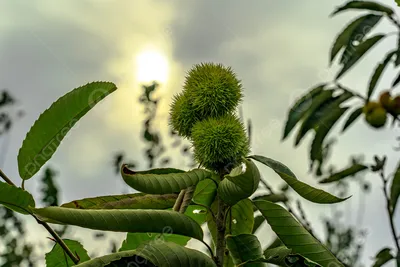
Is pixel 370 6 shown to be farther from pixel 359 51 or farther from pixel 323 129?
pixel 323 129

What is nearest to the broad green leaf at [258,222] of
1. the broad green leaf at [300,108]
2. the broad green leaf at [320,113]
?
the broad green leaf at [300,108]

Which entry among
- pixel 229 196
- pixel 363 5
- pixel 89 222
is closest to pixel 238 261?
pixel 229 196

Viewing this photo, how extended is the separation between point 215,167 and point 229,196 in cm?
23

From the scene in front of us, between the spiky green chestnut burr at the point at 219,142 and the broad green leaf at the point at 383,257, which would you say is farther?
the broad green leaf at the point at 383,257

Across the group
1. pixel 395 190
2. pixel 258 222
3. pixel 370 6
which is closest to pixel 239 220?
pixel 258 222

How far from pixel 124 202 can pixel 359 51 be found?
5.17 ft

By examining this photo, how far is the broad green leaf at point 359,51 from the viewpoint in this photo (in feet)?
7.55

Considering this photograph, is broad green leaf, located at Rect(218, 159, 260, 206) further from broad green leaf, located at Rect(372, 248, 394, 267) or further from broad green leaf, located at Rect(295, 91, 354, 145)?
broad green leaf, located at Rect(372, 248, 394, 267)

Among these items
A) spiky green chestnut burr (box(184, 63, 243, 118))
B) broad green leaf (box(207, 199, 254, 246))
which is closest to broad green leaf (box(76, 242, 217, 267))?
broad green leaf (box(207, 199, 254, 246))

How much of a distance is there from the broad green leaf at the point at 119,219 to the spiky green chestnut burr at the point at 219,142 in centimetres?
24

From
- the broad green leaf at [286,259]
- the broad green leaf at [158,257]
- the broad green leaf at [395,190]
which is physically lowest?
the broad green leaf at [286,259]

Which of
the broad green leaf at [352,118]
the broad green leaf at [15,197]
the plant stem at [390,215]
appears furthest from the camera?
the broad green leaf at [352,118]

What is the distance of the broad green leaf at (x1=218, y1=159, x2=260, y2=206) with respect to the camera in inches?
39.6

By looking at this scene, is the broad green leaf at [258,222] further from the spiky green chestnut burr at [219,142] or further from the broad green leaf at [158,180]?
the broad green leaf at [158,180]
